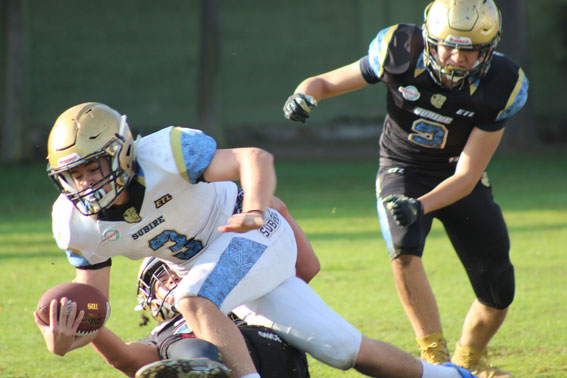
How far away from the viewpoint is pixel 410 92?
4.92 meters

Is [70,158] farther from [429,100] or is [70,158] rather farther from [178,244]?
[429,100]

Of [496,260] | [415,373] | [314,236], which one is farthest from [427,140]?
[314,236]

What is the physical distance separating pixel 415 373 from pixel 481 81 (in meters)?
1.70

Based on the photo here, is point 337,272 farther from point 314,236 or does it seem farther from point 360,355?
point 360,355

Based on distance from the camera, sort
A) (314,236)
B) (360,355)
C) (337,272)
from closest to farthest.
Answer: (360,355) < (337,272) < (314,236)

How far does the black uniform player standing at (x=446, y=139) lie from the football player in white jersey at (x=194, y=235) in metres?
0.67

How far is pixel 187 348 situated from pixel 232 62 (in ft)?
55.9

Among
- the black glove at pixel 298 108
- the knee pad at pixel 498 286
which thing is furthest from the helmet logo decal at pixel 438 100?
the knee pad at pixel 498 286

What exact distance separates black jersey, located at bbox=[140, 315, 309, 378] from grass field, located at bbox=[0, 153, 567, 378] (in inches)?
25.7

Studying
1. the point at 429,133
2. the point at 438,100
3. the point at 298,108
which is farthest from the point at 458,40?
Result: the point at 298,108

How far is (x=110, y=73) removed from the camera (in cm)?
1997

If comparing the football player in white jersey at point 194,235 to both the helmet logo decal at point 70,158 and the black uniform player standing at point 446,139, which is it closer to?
the helmet logo decal at point 70,158

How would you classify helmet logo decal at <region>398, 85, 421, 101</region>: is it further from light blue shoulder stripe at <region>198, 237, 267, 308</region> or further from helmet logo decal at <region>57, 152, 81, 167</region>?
helmet logo decal at <region>57, 152, 81, 167</region>

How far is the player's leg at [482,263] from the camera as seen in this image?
4.89 metres
